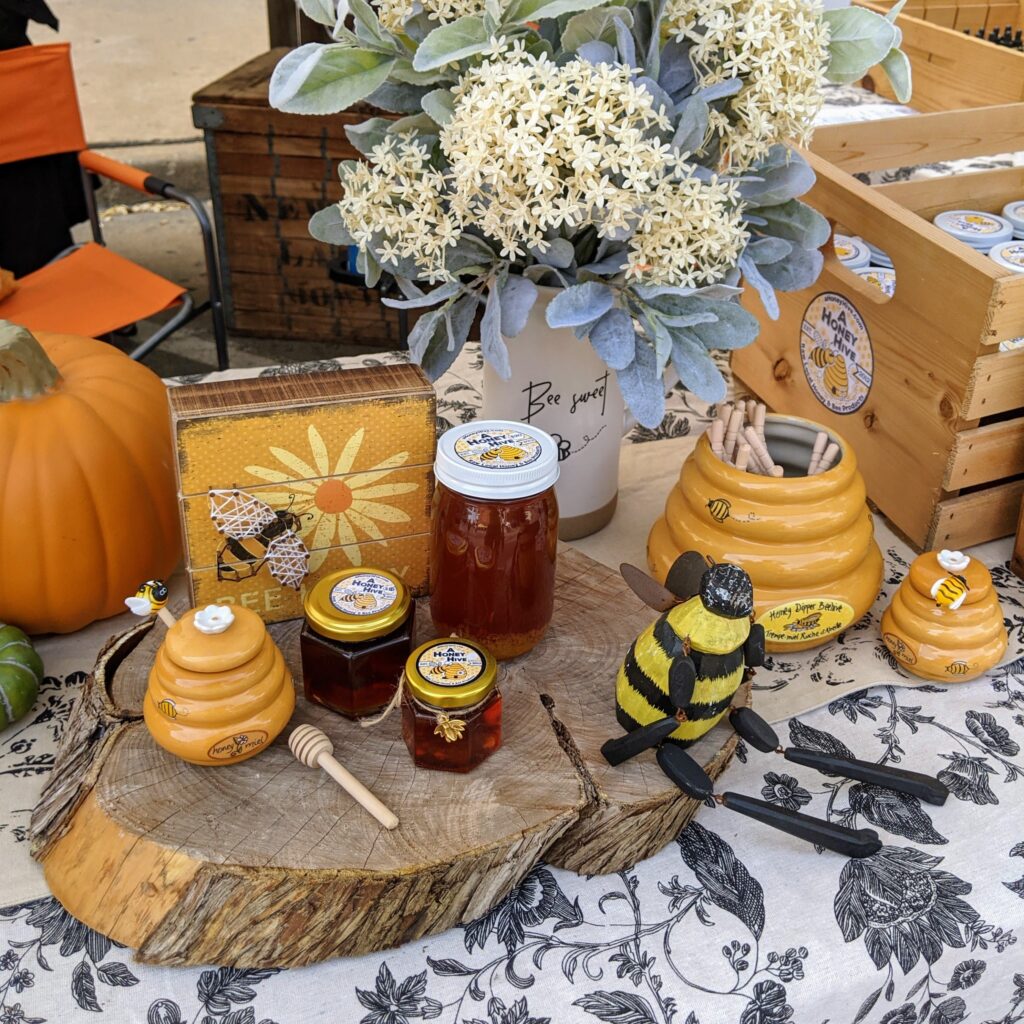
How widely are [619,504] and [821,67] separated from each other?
50cm

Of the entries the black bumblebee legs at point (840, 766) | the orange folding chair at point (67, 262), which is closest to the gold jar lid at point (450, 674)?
the black bumblebee legs at point (840, 766)

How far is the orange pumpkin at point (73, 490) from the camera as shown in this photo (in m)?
0.92

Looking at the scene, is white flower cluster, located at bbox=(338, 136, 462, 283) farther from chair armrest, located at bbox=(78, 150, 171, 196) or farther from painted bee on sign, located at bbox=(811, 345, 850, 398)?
chair armrest, located at bbox=(78, 150, 171, 196)

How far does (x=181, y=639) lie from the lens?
0.72m

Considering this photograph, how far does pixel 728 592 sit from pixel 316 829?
0.33m

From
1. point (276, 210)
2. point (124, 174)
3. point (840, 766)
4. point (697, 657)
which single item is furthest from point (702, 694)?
point (276, 210)

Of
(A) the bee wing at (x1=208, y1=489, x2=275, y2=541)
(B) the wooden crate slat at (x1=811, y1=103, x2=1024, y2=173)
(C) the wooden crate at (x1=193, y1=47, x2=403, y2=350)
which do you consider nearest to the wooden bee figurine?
(A) the bee wing at (x1=208, y1=489, x2=275, y2=541)

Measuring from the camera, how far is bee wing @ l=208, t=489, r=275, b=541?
33.1 inches

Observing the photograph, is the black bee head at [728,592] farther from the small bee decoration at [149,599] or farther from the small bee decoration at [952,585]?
the small bee decoration at [149,599]

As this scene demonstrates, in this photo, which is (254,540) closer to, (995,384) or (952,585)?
(952,585)

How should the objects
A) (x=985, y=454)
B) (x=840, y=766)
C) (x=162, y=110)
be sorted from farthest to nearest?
(x=162, y=110)
(x=985, y=454)
(x=840, y=766)

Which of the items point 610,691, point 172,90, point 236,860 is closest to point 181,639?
point 236,860

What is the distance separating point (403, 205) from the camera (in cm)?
88

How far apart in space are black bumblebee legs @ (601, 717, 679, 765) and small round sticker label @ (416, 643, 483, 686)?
12 cm
